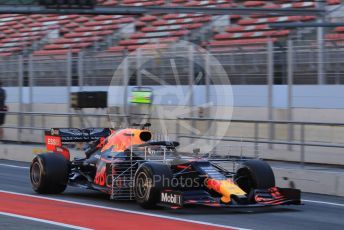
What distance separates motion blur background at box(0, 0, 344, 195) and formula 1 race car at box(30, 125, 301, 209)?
0.82 m

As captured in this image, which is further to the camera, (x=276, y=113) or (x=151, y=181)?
(x=276, y=113)

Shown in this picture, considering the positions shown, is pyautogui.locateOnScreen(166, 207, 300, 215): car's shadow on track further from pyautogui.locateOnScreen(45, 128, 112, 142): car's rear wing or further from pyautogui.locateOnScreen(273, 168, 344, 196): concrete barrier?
pyautogui.locateOnScreen(45, 128, 112, 142): car's rear wing

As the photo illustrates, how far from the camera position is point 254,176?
11.0 meters

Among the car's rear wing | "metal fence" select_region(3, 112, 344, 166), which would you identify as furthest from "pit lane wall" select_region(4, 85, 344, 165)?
the car's rear wing

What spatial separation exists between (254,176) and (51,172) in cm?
332

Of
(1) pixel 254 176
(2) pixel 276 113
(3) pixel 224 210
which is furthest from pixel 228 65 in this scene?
(3) pixel 224 210

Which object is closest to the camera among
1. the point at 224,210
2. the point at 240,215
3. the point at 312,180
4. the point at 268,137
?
the point at 240,215

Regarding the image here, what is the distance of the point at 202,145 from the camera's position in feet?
48.4

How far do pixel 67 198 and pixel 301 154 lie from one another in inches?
177

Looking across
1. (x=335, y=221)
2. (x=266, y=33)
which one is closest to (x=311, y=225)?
(x=335, y=221)

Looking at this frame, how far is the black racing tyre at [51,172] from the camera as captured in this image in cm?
1220

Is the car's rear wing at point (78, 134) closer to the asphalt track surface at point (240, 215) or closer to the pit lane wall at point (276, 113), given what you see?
the asphalt track surface at point (240, 215)

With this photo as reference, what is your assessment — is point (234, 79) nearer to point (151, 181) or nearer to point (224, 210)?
point (224, 210)

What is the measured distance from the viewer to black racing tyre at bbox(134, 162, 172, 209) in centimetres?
1032
